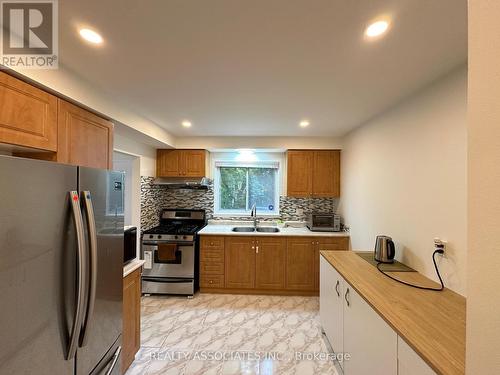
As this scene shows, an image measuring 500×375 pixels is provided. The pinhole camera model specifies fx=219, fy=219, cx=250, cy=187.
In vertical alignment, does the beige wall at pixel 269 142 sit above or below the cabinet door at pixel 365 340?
above

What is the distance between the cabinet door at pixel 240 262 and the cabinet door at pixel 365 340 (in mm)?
1713

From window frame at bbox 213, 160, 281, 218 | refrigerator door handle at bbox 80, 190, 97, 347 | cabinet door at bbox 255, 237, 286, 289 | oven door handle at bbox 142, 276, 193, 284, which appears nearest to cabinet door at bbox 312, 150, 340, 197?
window frame at bbox 213, 160, 281, 218

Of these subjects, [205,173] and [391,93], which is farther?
[205,173]

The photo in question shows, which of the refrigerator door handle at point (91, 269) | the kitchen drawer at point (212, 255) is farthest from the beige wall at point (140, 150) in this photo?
the refrigerator door handle at point (91, 269)

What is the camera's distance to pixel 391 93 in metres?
1.91

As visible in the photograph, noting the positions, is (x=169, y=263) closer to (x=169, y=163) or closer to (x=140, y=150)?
(x=169, y=163)

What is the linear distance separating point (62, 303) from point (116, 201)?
2.03 ft

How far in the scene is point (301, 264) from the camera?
3236 mm

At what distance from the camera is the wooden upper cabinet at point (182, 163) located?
3.63m

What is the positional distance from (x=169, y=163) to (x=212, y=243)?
1506mm

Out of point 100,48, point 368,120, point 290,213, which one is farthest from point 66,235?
point 290,213

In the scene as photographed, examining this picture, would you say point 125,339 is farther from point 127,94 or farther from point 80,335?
point 127,94

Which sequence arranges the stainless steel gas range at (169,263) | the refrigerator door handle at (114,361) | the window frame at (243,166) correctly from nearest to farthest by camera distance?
1. the refrigerator door handle at (114,361)
2. the stainless steel gas range at (169,263)
3. the window frame at (243,166)

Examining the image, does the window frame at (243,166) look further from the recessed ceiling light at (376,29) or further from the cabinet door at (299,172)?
the recessed ceiling light at (376,29)
